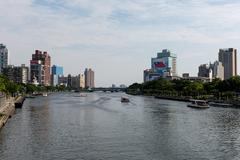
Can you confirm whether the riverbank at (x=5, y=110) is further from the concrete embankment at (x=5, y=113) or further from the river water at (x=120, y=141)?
the river water at (x=120, y=141)

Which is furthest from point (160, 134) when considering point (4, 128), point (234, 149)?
point (4, 128)

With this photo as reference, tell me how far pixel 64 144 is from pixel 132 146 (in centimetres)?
580

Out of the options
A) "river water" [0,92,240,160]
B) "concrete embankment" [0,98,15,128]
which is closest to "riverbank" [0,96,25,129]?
"concrete embankment" [0,98,15,128]

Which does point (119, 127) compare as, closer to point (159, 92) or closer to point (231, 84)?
point (231, 84)

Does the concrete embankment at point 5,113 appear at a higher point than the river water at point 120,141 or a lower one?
higher

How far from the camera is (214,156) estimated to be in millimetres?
30141

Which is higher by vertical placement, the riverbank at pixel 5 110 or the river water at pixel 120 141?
the riverbank at pixel 5 110

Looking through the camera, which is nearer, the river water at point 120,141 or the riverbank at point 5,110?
the river water at point 120,141

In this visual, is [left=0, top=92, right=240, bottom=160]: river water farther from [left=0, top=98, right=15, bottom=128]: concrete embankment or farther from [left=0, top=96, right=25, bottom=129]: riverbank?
[left=0, top=96, right=25, bottom=129]: riverbank

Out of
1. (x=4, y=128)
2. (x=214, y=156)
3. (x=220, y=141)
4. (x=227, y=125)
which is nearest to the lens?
(x=214, y=156)

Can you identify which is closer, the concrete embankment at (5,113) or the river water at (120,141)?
the river water at (120,141)

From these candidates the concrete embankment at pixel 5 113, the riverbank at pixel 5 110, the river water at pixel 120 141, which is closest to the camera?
the river water at pixel 120 141

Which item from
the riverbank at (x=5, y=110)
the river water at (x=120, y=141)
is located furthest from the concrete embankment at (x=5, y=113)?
the river water at (x=120, y=141)

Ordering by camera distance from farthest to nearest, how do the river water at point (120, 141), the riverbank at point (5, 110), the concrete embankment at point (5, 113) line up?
the riverbank at point (5, 110) < the concrete embankment at point (5, 113) < the river water at point (120, 141)
